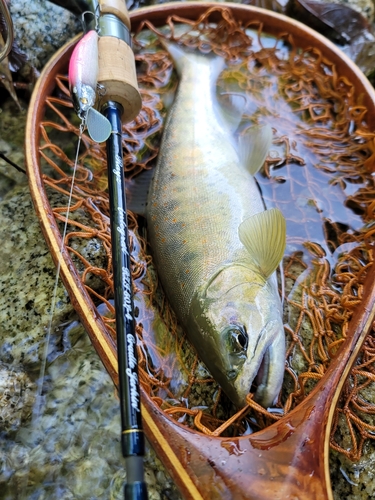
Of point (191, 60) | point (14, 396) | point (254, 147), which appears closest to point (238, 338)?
point (14, 396)

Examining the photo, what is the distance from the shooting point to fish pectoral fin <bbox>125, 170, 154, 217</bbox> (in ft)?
7.43

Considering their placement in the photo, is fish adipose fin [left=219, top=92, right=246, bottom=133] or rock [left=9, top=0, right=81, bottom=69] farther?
rock [left=9, top=0, right=81, bottom=69]

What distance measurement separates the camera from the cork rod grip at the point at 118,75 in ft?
6.09

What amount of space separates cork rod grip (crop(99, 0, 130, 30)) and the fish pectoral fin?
720 mm

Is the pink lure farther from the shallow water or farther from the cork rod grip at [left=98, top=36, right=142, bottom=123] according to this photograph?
the shallow water

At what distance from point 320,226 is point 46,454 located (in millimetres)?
1570

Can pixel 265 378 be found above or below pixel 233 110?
below

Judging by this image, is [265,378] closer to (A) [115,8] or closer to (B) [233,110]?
(B) [233,110]

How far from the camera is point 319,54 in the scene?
2.64 metres

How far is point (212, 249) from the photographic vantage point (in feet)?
6.33

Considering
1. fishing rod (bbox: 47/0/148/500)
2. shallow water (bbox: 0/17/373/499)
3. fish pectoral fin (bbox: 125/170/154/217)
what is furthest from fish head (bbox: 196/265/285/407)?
fish pectoral fin (bbox: 125/170/154/217)

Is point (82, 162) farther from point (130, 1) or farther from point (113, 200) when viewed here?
point (130, 1)

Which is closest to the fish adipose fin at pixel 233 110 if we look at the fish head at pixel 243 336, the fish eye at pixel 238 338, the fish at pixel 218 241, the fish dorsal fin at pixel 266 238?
the fish at pixel 218 241

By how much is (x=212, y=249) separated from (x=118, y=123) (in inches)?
24.8
